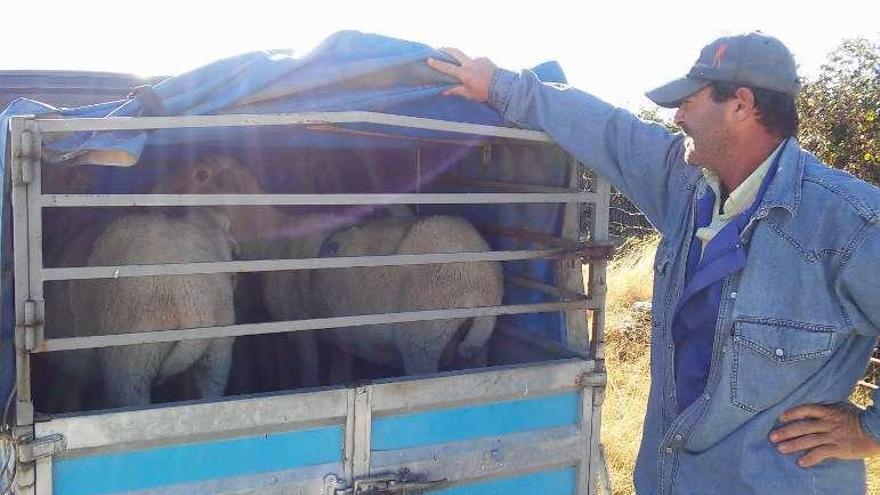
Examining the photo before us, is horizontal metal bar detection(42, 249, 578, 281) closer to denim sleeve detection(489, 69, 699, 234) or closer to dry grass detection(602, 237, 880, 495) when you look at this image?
denim sleeve detection(489, 69, 699, 234)

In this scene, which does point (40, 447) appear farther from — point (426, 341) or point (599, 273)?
point (599, 273)

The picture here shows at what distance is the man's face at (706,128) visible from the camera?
2.68 meters

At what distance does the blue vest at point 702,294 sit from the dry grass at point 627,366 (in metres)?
2.57

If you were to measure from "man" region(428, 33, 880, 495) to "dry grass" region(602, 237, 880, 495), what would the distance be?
8.49ft

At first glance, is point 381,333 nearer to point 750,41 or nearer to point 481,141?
point 481,141

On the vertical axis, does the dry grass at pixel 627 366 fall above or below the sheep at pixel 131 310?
below

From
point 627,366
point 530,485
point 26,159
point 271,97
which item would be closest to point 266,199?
point 271,97

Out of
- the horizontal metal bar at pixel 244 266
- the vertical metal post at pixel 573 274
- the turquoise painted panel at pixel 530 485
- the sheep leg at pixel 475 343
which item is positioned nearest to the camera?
the horizontal metal bar at pixel 244 266

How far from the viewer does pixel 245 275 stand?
473 cm

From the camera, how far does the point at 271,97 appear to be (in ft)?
9.20

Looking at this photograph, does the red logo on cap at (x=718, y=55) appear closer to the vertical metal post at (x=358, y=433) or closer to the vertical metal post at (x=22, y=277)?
the vertical metal post at (x=358, y=433)

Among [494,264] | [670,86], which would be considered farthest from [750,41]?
[494,264]

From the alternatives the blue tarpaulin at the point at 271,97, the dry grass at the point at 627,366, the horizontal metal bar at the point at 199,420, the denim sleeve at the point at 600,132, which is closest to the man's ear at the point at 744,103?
the denim sleeve at the point at 600,132

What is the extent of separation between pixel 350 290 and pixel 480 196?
4.77ft
